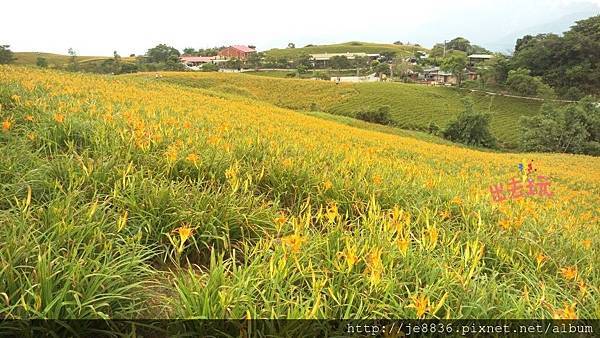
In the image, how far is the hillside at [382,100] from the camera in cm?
4256

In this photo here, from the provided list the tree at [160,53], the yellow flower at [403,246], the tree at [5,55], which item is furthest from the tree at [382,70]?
the yellow flower at [403,246]

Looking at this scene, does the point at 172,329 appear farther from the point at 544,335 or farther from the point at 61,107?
the point at 61,107

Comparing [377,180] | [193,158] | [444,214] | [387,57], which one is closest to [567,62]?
[387,57]

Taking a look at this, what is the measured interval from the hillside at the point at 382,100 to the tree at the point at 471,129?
3389mm

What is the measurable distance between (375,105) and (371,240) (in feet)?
147

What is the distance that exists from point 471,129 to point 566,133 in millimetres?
8114

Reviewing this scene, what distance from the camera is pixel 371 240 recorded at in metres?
2.47

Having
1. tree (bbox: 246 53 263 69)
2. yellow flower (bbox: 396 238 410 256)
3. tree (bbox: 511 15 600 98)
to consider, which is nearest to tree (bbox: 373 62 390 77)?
tree (bbox: 511 15 600 98)

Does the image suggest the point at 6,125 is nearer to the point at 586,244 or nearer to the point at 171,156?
the point at 171,156

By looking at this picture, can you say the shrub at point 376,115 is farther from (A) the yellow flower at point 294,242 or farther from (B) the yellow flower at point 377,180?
(A) the yellow flower at point 294,242

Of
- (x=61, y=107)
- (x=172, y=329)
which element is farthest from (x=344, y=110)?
(x=172, y=329)

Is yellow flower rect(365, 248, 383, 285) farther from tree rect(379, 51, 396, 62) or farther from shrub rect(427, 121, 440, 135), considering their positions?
tree rect(379, 51, 396, 62)

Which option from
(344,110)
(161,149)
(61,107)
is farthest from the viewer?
(344,110)

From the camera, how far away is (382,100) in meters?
48.3
